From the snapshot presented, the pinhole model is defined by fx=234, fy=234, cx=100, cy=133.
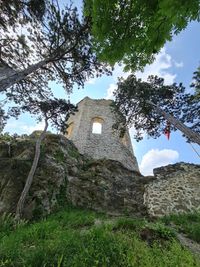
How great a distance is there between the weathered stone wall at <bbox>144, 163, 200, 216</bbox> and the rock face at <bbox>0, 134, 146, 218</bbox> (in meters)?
0.59

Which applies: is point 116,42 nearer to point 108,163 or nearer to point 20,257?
point 20,257

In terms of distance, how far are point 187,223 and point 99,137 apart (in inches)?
449

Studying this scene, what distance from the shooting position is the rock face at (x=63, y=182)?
9.87m

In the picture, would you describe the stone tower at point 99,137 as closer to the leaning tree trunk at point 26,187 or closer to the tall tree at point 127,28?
the leaning tree trunk at point 26,187

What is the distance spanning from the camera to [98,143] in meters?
18.6

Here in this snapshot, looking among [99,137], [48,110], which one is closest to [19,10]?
[48,110]

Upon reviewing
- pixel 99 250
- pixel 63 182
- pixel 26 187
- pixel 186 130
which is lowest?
pixel 99 250

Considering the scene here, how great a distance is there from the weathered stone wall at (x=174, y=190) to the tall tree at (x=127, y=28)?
28.8ft

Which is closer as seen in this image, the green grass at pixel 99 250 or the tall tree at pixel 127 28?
the tall tree at pixel 127 28

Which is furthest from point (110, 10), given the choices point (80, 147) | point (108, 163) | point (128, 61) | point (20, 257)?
point (80, 147)

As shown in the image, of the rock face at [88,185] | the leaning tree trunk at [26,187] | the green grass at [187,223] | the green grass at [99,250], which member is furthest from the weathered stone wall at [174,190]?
the leaning tree trunk at [26,187]

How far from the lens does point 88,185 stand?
1192 centimetres

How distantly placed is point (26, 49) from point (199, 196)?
10.4 meters

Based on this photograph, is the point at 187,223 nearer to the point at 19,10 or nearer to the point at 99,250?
the point at 99,250
